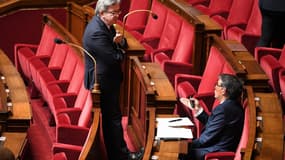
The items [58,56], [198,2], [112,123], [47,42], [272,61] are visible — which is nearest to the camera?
[112,123]

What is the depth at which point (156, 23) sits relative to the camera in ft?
5.60

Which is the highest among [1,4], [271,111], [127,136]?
[1,4]

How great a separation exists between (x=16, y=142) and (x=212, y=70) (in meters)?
0.45

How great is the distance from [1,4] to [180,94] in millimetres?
787

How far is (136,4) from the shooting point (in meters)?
1.89

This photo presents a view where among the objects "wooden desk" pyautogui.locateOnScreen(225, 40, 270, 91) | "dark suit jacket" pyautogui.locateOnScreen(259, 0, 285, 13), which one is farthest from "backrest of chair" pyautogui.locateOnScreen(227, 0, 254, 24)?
"wooden desk" pyautogui.locateOnScreen(225, 40, 270, 91)

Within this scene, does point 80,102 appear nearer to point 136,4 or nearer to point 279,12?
point 279,12

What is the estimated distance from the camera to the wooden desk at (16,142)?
40.9 inches

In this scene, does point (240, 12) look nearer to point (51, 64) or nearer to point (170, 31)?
point (170, 31)

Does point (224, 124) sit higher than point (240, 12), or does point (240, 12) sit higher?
point (240, 12)

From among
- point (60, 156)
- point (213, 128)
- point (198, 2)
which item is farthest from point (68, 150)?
point (198, 2)

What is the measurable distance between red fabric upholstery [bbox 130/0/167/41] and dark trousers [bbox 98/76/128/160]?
0.51 m

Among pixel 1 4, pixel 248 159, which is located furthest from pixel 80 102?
pixel 1 4

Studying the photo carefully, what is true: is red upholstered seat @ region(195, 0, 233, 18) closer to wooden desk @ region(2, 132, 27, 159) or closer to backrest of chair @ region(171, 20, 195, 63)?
backrest of chair @ region(171, 20, 195, 63)
